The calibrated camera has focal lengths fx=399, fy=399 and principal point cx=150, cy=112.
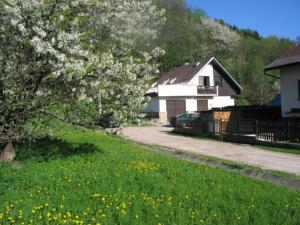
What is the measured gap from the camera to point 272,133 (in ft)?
69.3

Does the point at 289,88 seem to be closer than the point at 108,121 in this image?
No

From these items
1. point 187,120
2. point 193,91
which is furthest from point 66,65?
point 193,91

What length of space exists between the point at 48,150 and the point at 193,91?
32.2 meters

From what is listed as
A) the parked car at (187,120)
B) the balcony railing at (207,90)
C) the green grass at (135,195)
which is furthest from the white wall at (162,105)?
the green grass at (135,195)

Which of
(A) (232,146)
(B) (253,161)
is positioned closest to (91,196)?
(B) (253,161)

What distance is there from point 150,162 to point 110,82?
2.96 m

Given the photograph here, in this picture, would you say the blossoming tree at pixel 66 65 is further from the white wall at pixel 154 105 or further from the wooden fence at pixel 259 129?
the white wall at pixel 154 105

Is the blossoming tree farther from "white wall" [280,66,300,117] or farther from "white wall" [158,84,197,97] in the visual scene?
"white wall" [158,84,197,97]

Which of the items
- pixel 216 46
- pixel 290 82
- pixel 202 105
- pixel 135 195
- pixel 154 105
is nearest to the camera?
pixel 135 195

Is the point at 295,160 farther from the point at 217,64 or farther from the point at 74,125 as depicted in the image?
the point at 217,64

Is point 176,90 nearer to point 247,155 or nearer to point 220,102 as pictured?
point 220,102

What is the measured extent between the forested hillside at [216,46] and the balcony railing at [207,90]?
13506 mm

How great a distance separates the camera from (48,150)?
15242mm

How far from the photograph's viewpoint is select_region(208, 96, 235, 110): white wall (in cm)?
4838
